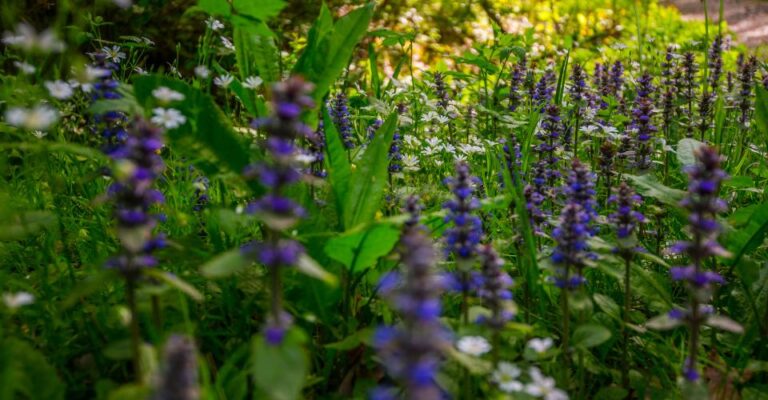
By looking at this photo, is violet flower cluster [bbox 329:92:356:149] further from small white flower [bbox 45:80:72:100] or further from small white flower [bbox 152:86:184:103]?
small white flower [bbox 45:80:72:100]

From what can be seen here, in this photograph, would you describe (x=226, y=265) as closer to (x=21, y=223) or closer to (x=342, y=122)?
(x=21, y=223)

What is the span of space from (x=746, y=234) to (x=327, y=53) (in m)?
1.53

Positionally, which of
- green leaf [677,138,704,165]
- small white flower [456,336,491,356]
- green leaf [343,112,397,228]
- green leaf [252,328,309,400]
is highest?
green leaf [252,328,309,400]

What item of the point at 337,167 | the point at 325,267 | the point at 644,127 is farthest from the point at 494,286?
the point at 644,127

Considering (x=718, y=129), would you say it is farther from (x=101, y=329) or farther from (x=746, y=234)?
(x=101, y=329)

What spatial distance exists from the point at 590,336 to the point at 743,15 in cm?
1296

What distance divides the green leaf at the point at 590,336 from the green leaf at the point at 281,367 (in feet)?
2.77

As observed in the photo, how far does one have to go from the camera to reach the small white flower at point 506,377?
5.41ft

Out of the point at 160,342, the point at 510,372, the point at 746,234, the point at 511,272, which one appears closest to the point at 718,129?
the point at 746,234

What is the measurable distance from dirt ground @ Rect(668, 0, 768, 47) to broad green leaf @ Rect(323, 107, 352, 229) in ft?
32.3

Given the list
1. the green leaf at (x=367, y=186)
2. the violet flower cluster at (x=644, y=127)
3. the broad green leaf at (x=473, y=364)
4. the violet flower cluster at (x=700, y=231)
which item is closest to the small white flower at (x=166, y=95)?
the green leaf at (x=367, y=186)

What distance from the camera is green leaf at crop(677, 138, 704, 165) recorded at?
272 cm

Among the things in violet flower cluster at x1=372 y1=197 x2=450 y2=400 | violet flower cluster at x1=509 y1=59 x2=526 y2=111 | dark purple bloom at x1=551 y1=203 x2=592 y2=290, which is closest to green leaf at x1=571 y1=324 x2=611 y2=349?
dark purple bloom at x1=551 y1=203 x2=592 y2=290

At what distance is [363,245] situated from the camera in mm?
1997
